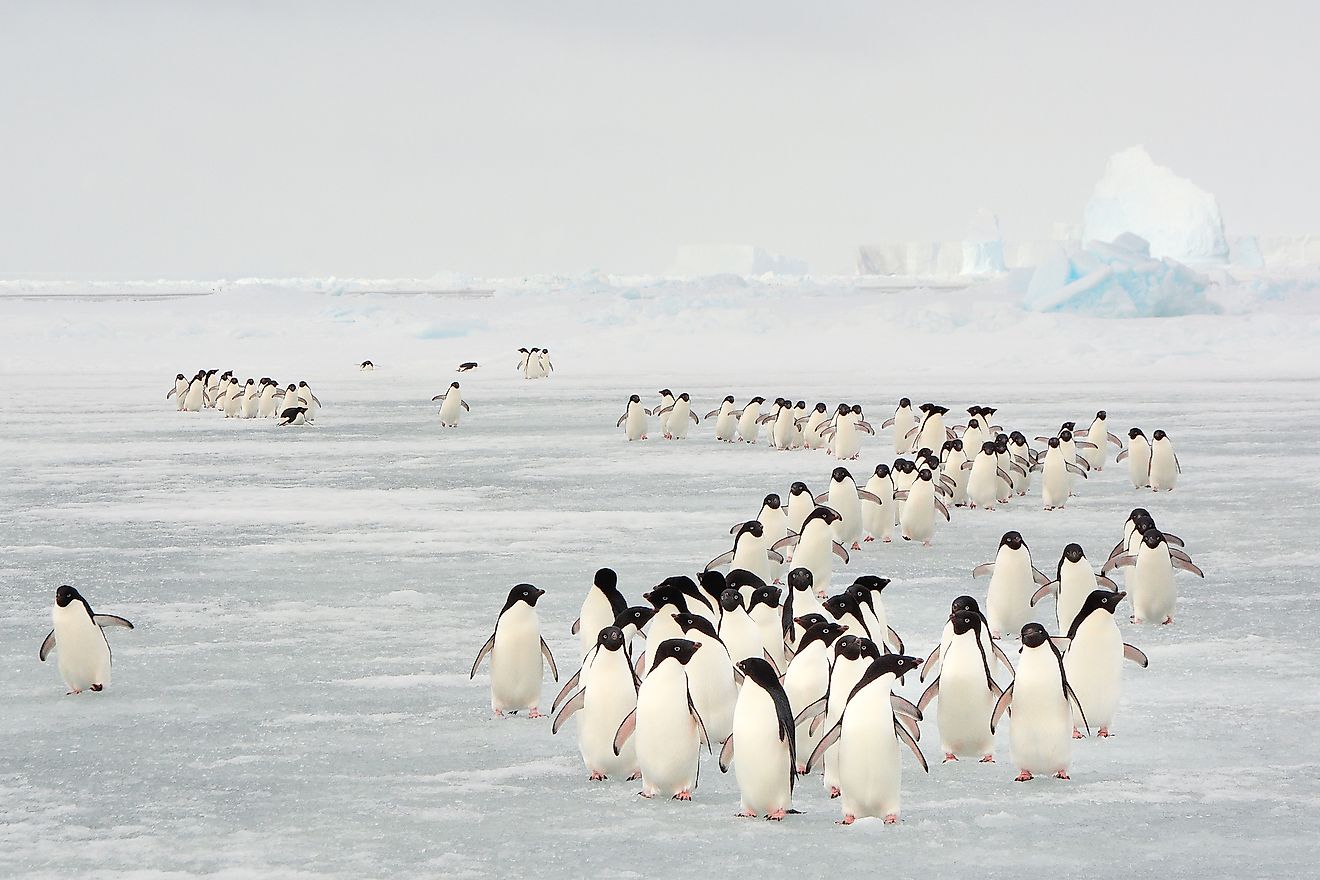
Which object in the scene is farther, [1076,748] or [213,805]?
[1076,748]

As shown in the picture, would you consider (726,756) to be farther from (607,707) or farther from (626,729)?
(607,707)

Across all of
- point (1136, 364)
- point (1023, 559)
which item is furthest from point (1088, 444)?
point (1136, 364)

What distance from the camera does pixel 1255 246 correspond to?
7238 centimetres

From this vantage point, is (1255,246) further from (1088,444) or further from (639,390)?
(1088,444)

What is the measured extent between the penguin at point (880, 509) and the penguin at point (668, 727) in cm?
486

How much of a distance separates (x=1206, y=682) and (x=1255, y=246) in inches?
2836

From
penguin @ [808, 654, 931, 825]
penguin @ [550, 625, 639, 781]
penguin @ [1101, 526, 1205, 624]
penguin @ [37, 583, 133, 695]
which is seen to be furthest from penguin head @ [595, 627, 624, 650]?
penguin @ [1101, 526, 1205, 624]

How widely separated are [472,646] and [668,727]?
2210 mm

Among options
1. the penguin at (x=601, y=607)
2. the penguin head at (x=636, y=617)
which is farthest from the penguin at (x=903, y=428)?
the penguin head at (x=636, y=617)

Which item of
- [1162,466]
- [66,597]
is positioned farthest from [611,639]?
[1162,466]

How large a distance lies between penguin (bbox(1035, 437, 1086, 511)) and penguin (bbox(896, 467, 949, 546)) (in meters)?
1.60

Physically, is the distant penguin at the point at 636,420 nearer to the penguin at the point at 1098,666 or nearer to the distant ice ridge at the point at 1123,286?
the penguin at the point at 1098,666

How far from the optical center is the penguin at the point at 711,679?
4.78 m

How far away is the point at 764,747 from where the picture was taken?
13.5ft
